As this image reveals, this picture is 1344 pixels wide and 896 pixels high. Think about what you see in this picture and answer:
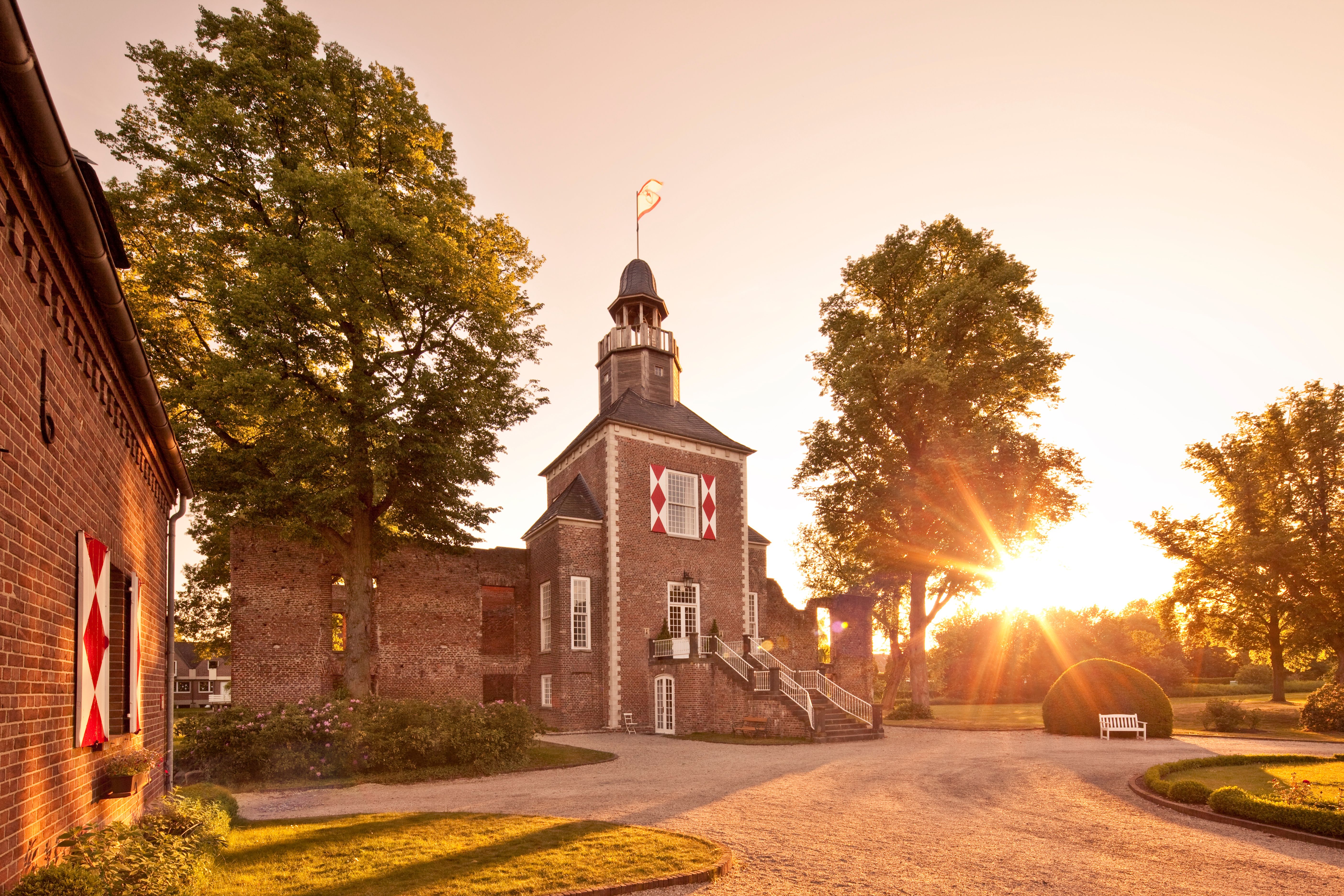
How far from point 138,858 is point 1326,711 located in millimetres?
25164

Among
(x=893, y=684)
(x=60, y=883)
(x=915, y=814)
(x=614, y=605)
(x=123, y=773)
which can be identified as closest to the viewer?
(x=60, y=883)

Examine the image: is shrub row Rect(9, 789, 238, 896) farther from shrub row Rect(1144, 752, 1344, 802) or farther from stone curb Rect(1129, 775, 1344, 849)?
shrub row Rect(1144, 752, 1344, 802)

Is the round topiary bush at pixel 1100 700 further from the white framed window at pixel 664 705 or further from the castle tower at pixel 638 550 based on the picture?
the white framed window at pixel 664 705

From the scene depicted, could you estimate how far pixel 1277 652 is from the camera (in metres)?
28.3

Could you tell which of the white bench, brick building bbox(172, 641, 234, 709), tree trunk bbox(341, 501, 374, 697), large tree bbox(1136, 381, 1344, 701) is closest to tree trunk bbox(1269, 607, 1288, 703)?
large tree bbox(1136, 381, 1344, 701)

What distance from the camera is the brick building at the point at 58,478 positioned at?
365cm

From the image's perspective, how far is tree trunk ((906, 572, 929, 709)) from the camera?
2659cm

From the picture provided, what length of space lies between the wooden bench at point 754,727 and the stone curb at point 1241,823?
10.4 metres

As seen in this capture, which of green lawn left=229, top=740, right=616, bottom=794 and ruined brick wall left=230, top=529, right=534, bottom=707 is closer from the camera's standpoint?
green lawn left=229, top=740, right=616, bottom=794

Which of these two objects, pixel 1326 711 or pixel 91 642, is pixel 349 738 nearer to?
pixel 91 642

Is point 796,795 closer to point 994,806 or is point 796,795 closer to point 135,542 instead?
point 994,806

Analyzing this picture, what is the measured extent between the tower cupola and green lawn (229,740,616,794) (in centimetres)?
1431

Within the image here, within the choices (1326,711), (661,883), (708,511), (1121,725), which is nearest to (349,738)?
(661,883)

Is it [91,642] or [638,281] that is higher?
[638,281]
